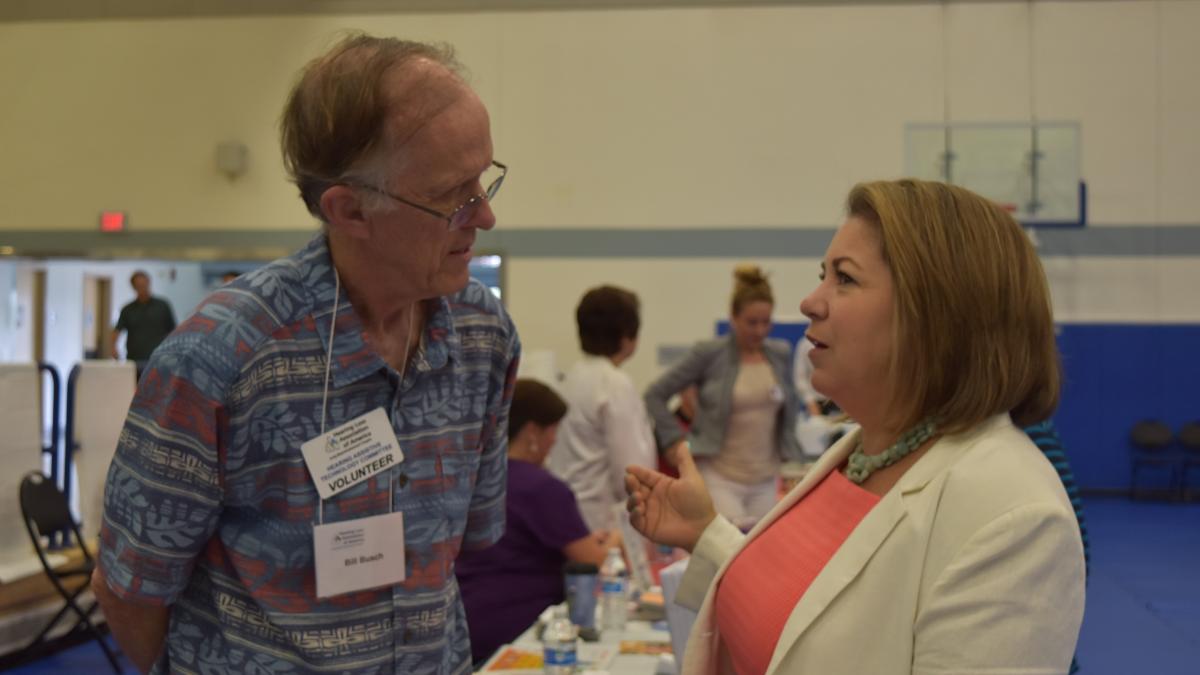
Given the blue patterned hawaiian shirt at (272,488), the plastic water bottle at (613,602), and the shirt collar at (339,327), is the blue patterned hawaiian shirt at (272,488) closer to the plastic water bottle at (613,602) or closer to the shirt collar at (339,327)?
the shirt collar at (339,327)

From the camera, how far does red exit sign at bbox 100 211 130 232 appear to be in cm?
1032

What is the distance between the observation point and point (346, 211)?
131 cm

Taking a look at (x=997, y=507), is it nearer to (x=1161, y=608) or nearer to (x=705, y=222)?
(x=1161, y=608)

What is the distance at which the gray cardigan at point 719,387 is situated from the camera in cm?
461

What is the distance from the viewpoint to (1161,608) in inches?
226

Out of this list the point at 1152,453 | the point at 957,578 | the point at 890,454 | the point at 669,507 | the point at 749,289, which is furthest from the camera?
the point at 1152,453

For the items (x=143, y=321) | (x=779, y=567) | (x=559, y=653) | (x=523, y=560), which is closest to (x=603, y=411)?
(x=523, y=560)

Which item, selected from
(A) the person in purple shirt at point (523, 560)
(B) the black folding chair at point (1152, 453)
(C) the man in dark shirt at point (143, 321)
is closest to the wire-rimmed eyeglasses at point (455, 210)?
(A) the person in purple shirt at point (523, 560)

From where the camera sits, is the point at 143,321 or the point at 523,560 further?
the point at 143,321

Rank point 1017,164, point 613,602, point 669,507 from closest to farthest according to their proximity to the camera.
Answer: point 669,507 < point 613,602 < point 1017,164

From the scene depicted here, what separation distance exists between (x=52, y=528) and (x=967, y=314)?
4.72 m

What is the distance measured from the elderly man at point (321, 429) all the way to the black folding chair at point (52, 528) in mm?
3821

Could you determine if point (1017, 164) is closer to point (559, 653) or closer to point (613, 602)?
point (613, 602)

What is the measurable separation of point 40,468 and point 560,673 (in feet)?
11.9
